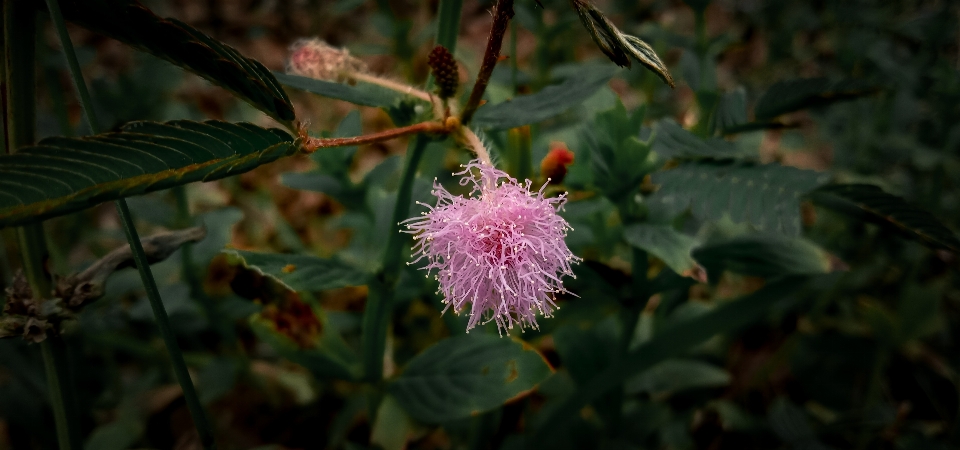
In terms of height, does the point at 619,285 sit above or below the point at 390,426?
above

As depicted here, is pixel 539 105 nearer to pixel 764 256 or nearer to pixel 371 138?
pixel 371 138

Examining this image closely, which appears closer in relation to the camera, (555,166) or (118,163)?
(118,163)

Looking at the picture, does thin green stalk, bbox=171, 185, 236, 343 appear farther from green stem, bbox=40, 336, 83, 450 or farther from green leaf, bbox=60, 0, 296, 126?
green leaf, bbox=60, 0, 296, 126

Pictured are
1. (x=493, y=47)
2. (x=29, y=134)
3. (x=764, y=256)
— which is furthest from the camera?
(x=764, y=256)

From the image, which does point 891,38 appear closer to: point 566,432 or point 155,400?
point 566,432

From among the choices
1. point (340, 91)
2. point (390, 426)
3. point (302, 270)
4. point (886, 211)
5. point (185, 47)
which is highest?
point (185, 47)

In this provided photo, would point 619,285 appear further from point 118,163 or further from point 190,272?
point 190,272

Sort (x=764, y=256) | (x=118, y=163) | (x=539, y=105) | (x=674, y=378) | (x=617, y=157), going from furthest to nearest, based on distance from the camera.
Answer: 1. (x=674, y=378)
2. (x=764, y=256)
3. (x=617, y=157)
4. (x=539, y=105)
5. (x=118, y=163)

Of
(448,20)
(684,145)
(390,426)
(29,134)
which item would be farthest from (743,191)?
(29,134)
